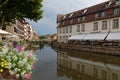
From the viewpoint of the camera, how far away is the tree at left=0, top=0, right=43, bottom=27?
25.4 m

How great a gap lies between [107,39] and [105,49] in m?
4.95

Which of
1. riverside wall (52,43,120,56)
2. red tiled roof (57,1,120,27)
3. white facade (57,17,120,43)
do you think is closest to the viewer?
riverside wall (52,43,120,56)

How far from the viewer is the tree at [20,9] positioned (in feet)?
83.2

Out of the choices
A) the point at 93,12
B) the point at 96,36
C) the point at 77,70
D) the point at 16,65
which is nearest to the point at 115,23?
the point at 96,36

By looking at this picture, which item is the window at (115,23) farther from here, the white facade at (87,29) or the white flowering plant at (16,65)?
the white flowering plant at (16,65)

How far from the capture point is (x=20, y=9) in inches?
1054

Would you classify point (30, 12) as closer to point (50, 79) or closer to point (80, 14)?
point (50, 79)

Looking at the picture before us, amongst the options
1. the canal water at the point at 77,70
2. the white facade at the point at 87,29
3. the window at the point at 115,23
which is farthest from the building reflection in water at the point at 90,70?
the white facade at the point at 87,29

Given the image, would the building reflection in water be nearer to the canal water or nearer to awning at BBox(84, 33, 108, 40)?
the canal water

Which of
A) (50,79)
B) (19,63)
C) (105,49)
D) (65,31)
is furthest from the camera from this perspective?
(65,31)

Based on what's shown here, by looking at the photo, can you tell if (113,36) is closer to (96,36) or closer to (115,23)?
(115,23)

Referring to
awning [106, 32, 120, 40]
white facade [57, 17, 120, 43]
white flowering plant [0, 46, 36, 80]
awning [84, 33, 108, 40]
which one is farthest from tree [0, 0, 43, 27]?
white flowering plant [0, 46, 36, 80]

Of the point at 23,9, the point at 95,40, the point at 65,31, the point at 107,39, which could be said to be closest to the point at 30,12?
the point at 23,9

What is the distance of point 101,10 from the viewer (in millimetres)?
45656
